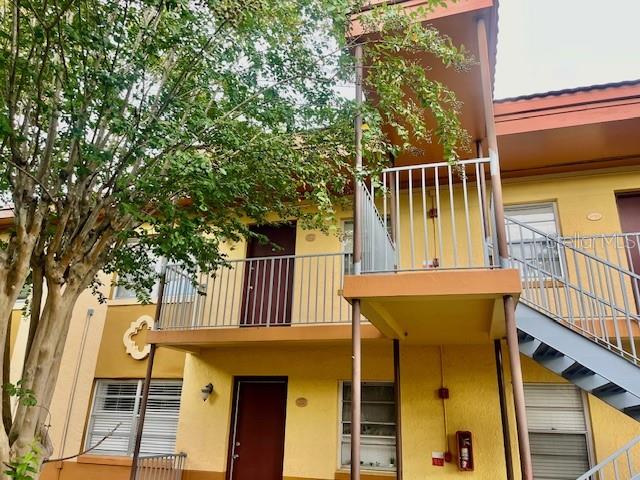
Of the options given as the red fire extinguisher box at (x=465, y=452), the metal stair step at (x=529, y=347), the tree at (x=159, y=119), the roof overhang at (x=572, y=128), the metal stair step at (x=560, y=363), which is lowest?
the red fire extinguisher box at (x=465, y=452)

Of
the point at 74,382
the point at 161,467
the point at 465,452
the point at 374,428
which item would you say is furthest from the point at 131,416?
the point at 465,452

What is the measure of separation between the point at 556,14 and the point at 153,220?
22.2 feet

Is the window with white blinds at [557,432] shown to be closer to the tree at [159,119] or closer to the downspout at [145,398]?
the tree at [159,119]

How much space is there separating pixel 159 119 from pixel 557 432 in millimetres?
6542

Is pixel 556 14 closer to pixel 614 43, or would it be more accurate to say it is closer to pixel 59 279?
pixel 614 43

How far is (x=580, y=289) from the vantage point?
5059 mm

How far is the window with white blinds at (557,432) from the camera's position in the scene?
20.4ft

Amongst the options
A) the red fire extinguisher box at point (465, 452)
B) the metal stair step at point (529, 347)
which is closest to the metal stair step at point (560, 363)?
the metal stair step at point (529, 347)

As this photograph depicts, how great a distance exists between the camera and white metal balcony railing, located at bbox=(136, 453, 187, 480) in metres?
7.16

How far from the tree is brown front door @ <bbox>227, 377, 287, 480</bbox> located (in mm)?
3287

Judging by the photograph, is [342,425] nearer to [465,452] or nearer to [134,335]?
[465,452]

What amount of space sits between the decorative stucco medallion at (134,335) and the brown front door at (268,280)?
83.4 inches

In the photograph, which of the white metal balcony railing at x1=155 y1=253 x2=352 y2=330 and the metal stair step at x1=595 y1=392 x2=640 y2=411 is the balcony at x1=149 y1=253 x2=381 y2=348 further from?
the metal stair step at x1=595 y1=392 x2=640 y2=411

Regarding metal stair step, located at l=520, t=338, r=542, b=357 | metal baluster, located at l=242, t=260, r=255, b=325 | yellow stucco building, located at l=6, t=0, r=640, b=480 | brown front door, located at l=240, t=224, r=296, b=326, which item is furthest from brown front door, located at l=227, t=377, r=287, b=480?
metal stair step, located at l=520, t=338, r=542, b=357
